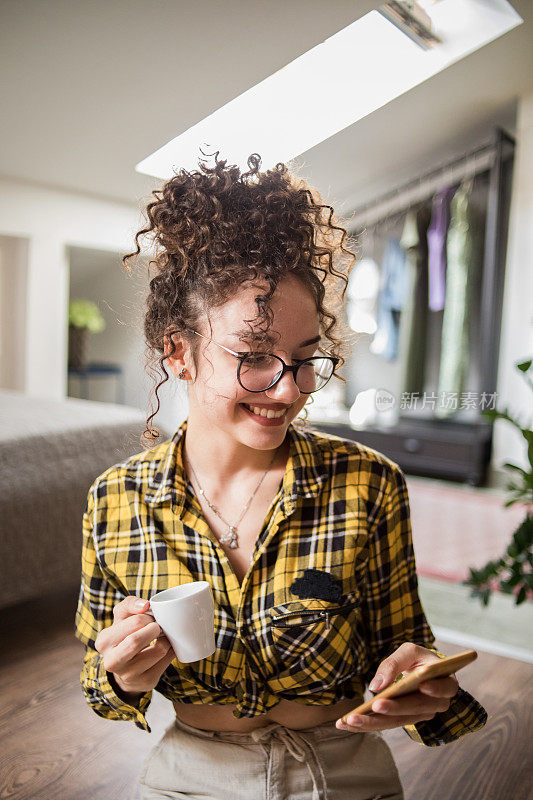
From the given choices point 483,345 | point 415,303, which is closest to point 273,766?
point 483,345

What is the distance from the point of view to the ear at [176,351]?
2.46ft

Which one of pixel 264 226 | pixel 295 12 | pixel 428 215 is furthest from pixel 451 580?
pixel 295 12

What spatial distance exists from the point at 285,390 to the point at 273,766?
0.44m

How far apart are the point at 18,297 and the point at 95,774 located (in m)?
0.76

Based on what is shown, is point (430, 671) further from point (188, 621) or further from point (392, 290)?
point (392, 290)

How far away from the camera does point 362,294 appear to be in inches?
61.4

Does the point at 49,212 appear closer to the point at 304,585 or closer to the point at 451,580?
the point at 304,585

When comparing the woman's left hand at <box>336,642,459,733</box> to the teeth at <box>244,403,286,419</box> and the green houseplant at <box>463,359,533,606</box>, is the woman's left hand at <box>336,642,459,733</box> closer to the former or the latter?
the teeth at <box>244,403,286,419</box>

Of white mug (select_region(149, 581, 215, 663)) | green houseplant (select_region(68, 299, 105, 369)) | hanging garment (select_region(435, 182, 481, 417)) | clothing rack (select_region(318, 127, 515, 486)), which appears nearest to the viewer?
white mug (select_region(149, 581, 215, 663))

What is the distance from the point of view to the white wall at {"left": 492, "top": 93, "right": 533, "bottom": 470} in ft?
3.66

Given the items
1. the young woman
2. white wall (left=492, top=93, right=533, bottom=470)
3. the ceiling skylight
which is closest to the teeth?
the young woman

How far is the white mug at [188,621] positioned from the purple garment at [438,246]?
92 centimetres

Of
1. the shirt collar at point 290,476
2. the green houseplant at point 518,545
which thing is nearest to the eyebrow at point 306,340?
the shirt collar at point 290,476

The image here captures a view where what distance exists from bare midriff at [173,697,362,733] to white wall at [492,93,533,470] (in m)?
0.66
